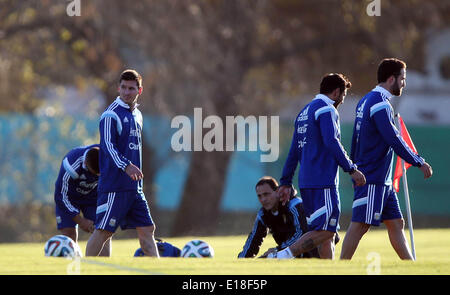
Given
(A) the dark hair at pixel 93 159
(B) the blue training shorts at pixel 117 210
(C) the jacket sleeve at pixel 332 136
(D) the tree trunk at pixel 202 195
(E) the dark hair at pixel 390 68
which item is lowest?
(D) the tree trunk at pixel 202 195

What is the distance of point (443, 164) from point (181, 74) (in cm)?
887

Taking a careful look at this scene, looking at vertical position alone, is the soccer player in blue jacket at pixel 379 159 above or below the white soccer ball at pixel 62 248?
above

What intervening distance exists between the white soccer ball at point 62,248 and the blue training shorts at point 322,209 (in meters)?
2.80

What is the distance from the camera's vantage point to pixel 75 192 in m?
13.5

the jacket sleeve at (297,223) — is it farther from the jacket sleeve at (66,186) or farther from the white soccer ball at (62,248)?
the jacket sleeve at (66,186)

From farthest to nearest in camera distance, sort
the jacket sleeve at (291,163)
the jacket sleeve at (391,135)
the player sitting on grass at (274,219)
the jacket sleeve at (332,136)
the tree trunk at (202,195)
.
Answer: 1. the tree trunk at (202,195)
2. the player sitting on grass at (274,219)
3. the jacket sleeve at (291,163)
4. the jacket sleeve at (391,135)
5. the jacket sleeve at (332,136)

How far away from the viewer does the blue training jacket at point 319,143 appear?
11.2 metres

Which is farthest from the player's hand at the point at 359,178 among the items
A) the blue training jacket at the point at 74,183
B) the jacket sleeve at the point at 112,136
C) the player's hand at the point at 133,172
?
the blue training jacket at the point at 74,183

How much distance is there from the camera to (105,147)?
11359mm

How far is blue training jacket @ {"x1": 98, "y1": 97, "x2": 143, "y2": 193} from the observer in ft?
37.6

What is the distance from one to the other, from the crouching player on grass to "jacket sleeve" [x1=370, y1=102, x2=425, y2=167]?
139 inches

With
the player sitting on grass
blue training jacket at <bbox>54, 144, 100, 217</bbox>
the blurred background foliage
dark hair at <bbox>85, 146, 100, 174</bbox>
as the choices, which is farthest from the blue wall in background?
the player sitting on grass

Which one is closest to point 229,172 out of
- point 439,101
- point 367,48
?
point 367,48

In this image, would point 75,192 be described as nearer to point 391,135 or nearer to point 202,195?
point 391,135
